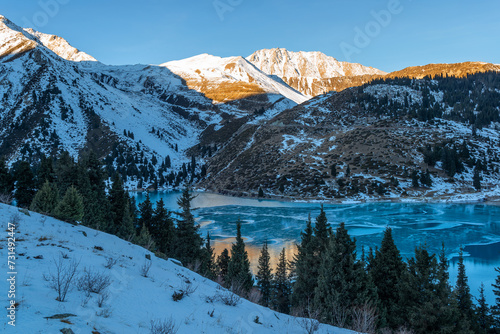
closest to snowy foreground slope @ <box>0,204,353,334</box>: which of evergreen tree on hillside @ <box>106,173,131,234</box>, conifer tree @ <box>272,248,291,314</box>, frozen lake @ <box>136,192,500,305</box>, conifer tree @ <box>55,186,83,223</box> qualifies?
conifer tree @ <box>55,186,83,223</box>

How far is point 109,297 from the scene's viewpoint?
22.0 ft

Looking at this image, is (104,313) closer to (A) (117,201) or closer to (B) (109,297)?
(B) (109,297)

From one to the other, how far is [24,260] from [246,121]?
186505mm

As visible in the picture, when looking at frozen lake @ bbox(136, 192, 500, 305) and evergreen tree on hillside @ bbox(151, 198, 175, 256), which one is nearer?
evergreen tree on hillside @ bbox(151, 198, 175, 256)

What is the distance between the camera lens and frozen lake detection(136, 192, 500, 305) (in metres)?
39.8

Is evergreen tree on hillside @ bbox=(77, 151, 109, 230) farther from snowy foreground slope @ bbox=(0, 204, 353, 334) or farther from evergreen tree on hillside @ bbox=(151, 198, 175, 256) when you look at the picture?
snowy foreground slope @ bbox=(0, 204, 353, 334)

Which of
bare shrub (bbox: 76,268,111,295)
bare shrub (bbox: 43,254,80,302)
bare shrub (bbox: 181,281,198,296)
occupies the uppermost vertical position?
bare shrub (bbox: 43,254,80,302)

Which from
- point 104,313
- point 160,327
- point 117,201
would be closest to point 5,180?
point 117,201

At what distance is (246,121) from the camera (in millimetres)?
191000

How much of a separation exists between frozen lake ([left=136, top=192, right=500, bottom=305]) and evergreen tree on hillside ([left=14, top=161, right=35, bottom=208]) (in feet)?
72.2

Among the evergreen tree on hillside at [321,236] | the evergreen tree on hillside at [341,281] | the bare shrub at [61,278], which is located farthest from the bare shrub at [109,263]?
the evergreen tree on hillside at [321,236]

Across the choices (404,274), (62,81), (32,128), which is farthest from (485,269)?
(62,81)

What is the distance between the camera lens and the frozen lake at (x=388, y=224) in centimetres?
3975

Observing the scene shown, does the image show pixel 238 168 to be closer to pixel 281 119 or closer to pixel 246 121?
pixel 281 119
